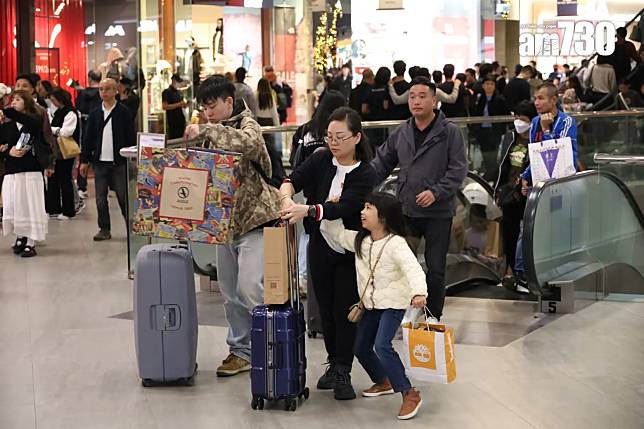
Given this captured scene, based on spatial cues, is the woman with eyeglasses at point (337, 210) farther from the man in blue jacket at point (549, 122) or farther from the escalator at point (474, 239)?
the escalator at point (474, 239)

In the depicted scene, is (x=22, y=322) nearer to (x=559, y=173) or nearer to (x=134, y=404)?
(x=134, y=404)

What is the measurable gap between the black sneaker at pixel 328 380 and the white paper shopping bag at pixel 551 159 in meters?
3.03

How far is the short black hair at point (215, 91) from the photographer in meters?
6.31

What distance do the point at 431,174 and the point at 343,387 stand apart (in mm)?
1686

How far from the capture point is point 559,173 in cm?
868

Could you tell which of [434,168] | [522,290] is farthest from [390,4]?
[434,168]

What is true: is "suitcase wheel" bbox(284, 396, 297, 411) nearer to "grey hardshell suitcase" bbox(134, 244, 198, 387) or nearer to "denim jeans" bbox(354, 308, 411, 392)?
"denim jeans" bbox(354, 308, 411, 392)

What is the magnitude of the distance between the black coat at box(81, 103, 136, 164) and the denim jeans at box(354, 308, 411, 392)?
284 inches

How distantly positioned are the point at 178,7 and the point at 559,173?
580cm

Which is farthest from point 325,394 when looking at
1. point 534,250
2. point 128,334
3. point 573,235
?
point 573,235

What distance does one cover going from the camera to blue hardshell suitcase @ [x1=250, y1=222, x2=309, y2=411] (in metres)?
5.86

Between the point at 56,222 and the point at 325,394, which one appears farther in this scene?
the point at 56,222

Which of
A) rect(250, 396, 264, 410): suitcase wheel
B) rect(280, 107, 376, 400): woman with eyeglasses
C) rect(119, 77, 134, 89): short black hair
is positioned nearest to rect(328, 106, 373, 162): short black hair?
rect(280, 107, 376, 400): woman with eyeglasses

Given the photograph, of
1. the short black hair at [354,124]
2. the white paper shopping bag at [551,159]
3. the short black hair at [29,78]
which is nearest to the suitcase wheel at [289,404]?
the short black hair at [354,124]
